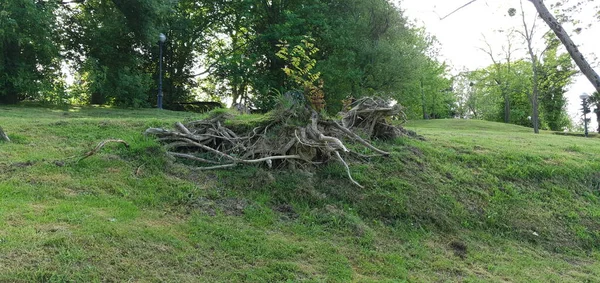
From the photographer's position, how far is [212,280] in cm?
340

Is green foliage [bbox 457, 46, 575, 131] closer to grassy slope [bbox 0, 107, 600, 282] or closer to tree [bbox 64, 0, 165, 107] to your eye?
grassy slope [bbox 0, 107, 600, 282]

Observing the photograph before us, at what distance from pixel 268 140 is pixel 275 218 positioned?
1728mm

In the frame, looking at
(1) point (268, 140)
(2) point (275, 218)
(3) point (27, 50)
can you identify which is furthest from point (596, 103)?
(3) point (27, 50)

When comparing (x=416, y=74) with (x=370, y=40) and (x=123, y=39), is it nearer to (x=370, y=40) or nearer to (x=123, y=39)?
(x=370, y=40)

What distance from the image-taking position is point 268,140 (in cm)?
636

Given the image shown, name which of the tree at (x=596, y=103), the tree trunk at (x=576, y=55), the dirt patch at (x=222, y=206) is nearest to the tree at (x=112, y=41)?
the dirt patch at (x=222, y=206)

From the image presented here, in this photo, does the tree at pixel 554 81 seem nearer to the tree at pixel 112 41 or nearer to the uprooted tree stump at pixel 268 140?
the uprooted tree stump at pixel 268 140

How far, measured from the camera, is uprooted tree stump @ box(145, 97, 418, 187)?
19.9 ft

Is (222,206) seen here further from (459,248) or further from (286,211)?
(459,248)

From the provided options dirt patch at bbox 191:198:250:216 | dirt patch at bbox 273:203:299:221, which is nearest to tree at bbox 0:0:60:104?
dirt patch at bbox 191:198:250:216

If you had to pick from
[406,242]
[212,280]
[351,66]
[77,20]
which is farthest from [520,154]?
[77,20]

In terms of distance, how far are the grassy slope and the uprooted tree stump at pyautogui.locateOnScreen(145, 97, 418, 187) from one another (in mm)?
278

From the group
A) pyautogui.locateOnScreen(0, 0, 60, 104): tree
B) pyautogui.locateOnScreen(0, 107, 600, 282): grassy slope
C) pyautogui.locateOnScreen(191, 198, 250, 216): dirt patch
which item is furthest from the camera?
pyautogui.locateOnScreen(0, 0, 60, 104): tree

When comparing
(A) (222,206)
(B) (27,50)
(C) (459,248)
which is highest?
(B) (27,50)
